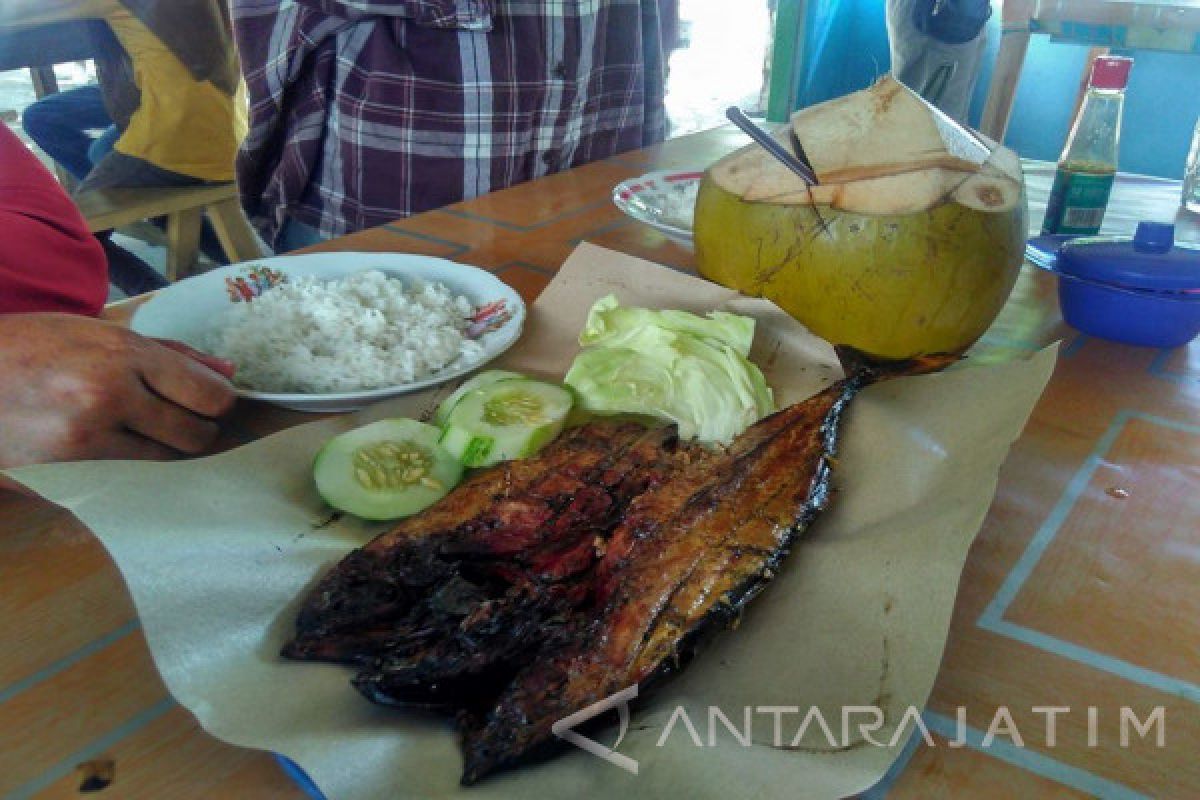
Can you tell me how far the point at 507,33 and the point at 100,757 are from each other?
4.62 ft

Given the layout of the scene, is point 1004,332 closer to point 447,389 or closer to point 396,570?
point 447,389

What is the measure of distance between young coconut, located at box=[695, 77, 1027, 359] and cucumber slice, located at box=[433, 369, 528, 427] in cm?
27

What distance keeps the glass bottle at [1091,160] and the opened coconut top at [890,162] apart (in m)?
0.44

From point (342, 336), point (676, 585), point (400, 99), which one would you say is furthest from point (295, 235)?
point (676, 585)

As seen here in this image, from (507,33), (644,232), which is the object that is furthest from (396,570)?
(507,33)

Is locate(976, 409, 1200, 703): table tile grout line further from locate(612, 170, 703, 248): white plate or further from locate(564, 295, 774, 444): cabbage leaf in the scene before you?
locate(612, 170, 703, 248): white plate

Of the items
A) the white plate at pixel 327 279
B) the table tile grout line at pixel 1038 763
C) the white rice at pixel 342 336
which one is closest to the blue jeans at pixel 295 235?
the white plate at pixel 327 279

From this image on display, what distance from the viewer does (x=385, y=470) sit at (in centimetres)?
73

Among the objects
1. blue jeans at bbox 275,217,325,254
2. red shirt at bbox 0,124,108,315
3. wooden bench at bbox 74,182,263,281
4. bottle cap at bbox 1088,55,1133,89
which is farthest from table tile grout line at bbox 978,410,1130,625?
wooden bench at bbox 74,182,263,281

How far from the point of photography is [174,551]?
594 mm

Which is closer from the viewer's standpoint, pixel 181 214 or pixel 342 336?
pixel 342 336

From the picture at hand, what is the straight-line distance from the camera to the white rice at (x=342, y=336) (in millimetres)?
847

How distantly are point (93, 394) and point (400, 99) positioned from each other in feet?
3.29

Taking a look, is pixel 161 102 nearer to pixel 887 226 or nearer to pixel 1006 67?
pixel 887 226
